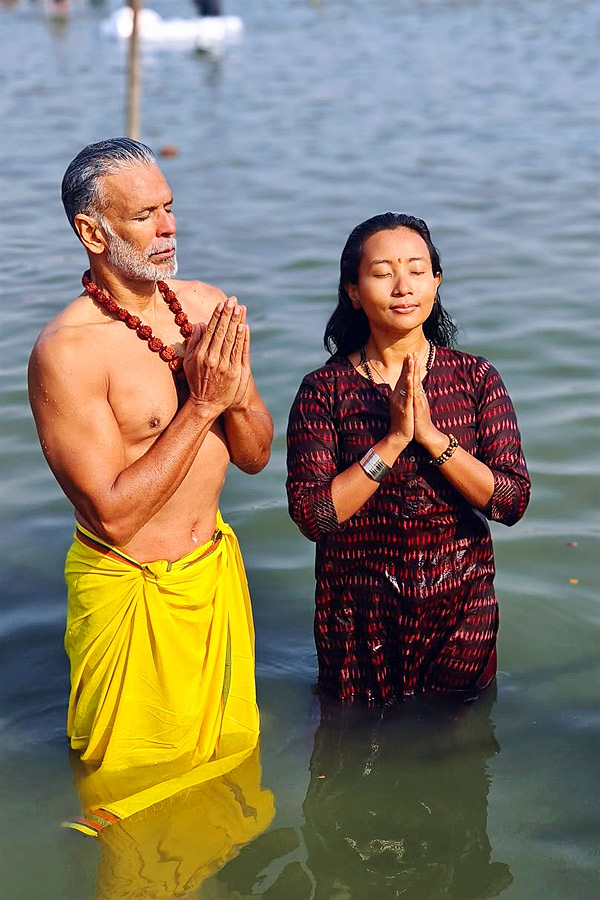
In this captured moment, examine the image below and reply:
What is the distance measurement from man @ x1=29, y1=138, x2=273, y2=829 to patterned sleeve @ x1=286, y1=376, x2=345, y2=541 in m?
0.10

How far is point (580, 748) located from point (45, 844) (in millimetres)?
1748

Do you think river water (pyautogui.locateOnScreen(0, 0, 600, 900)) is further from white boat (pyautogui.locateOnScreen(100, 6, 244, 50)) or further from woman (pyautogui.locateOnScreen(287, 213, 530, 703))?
white boat (pyautogui.locateOnScreen(100, 6, 244, 50))

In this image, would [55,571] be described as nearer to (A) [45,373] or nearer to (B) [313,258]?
(A) [45,373]

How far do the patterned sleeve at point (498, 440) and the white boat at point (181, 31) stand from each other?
23.1 meters

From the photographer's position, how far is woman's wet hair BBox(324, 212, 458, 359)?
357 cm

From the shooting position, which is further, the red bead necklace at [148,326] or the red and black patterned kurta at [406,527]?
the red and black patterned kurta at [406,527]

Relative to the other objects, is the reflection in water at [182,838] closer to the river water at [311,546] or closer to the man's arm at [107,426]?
the river water at [311,546]

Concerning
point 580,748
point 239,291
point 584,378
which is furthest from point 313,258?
point 580,748

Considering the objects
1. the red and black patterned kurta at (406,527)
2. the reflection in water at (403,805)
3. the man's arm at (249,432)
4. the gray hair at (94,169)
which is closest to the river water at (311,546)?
the reflection in water at (403,805)

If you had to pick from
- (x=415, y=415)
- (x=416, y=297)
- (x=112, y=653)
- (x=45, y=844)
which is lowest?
(x=45, y=844)

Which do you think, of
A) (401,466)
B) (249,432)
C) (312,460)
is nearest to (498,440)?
(401,466)

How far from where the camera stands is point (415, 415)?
134 inches

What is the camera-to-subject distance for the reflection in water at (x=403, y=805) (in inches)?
143

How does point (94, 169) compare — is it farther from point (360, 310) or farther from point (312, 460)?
point (312, 460)
